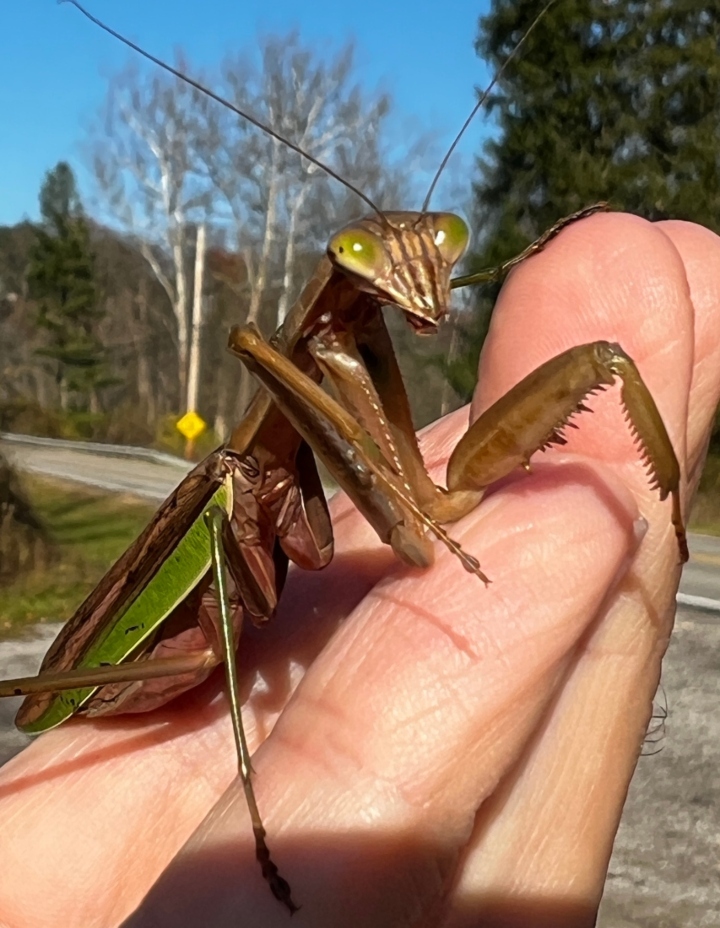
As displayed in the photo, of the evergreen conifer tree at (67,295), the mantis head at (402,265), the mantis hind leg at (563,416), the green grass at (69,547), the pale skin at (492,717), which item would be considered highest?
the evergreen conifer tree at (67,295)

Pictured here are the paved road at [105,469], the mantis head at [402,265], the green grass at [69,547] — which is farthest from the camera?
the paved road at [105,469]

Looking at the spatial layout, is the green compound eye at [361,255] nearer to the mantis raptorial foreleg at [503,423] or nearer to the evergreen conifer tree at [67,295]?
the mantis raptorial foreleg at [503,423]

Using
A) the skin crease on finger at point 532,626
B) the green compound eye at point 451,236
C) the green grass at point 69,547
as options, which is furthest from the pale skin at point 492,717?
the green grass at point 69,547

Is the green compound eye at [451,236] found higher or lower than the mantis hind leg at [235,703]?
higher

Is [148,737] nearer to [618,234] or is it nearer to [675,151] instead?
[618,234]

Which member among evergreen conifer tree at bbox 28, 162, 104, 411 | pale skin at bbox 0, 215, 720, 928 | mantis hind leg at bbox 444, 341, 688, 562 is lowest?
pale skin at bbox 0, 215, 720, 928

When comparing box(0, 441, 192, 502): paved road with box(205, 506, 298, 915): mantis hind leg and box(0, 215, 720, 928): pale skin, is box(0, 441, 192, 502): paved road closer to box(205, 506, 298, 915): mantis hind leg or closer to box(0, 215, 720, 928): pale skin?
box(0, 215, 720, 928): pale skin

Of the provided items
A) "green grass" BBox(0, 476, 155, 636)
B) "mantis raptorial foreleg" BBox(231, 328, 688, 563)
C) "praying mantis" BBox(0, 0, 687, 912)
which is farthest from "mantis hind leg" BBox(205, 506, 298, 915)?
"green grass" BBox(0, 476, 155, 636)
